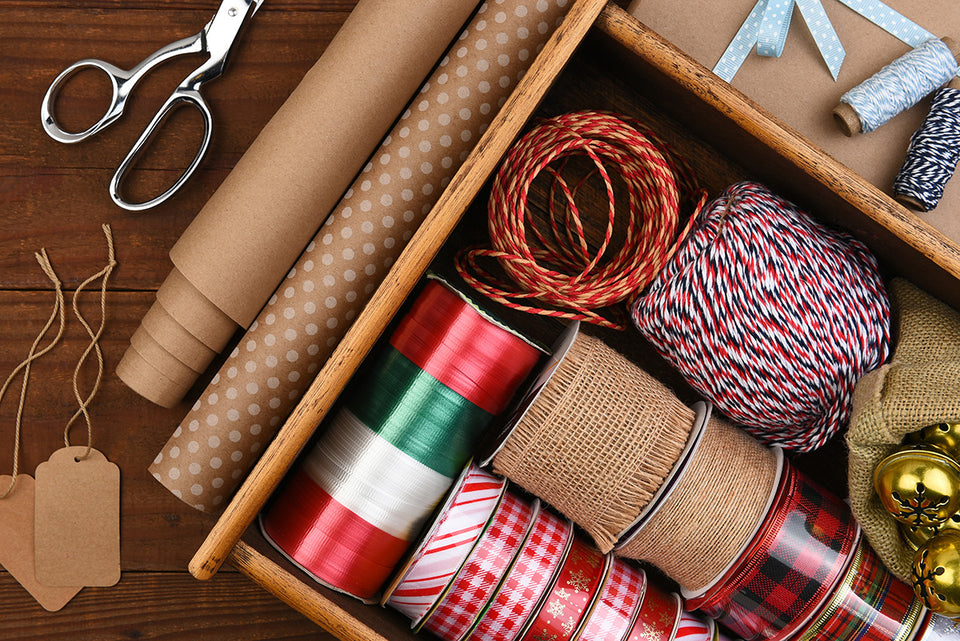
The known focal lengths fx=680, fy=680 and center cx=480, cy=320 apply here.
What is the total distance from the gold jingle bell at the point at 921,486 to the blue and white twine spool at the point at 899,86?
329 mm

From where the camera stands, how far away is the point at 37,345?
Result: 2.76ft

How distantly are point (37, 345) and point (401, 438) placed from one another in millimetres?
500

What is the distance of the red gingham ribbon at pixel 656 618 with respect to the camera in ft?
2.41

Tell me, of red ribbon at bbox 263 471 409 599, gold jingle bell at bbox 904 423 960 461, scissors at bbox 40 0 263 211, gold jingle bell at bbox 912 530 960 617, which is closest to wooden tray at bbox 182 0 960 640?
red ribbon at bbox 263 471 409 599

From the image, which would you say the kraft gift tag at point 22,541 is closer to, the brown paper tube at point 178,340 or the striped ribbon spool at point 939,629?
the brown paper tube at point 178,340

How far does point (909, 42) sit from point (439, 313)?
57 centimetres

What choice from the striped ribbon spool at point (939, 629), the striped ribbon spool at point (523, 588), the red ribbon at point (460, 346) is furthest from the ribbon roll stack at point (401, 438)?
the striped ribbon spool at point (939, 629)

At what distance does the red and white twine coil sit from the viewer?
2.35 ft

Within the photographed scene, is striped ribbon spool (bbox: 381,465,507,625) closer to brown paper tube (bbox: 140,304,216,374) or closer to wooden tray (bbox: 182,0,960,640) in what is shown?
wooden tray (bbox: 182,0,960,640)

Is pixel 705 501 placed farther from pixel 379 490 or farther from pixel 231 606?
pixel 231 606

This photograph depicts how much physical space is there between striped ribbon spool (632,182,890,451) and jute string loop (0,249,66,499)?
0.71m

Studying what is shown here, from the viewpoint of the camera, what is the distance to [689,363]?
735 mm

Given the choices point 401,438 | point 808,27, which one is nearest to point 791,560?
point 401,438

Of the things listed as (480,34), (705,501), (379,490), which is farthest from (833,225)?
(379,490)
